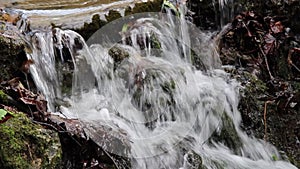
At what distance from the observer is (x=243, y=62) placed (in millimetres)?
5000

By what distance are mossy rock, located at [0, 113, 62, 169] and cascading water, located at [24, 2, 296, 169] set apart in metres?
0.60

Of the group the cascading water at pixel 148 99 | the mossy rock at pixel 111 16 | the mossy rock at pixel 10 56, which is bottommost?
the cascading water at pixel 148 99

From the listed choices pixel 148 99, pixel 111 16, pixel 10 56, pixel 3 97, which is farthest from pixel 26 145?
pixel 111 16

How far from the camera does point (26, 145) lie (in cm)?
266

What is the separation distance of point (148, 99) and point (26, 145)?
149 centimetres

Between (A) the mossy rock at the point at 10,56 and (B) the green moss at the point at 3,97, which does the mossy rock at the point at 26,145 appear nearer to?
(B) the green moss at the point at 3,97

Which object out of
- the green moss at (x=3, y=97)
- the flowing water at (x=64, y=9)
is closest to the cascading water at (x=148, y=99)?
the flowing water at (x=64, y=9)

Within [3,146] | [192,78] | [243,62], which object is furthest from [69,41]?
[243,62]

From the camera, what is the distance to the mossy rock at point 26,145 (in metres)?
2.55

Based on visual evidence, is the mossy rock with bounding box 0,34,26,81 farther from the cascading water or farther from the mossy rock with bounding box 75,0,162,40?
the mossy rock with bounding box 75,0,162,40

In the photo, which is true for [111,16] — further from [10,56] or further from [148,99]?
[10,56]

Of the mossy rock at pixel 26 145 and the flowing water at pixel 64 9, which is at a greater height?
the flowing water at pixel 64 9

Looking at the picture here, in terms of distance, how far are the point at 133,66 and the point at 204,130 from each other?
38.4 inches

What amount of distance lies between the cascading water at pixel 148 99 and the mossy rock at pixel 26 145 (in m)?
0.60
